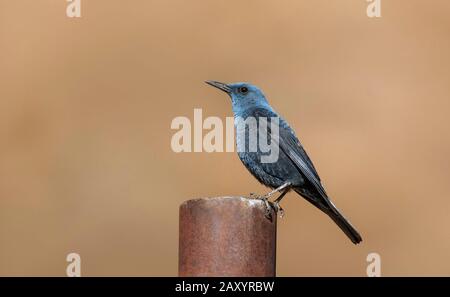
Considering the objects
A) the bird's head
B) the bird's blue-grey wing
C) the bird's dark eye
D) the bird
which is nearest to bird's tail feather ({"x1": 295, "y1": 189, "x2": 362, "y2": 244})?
the bird

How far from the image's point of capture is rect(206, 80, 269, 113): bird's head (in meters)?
8.53

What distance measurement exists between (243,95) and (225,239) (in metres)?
4.11

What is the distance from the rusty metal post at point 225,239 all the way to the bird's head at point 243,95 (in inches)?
147

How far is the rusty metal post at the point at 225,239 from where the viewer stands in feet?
15.4

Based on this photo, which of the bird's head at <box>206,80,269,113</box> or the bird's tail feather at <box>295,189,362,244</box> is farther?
the bird's head at <box>206,80,269,113</box>

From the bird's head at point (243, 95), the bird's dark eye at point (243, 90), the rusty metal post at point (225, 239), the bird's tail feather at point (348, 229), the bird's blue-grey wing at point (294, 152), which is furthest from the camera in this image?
the bird's dark eye at point (243, 90)

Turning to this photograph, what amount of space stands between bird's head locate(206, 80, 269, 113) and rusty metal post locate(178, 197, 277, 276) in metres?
3.74

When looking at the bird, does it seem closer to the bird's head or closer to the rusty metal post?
the bird's head

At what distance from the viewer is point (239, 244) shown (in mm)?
4707

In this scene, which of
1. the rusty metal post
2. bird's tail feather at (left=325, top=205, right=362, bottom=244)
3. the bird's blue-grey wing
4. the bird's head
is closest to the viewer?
the rusty metal post

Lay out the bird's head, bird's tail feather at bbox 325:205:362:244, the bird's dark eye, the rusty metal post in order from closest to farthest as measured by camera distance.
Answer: the rusty metal post → bird's tail feather at bbox 325:205:362:244 → the bird's head → the bird's dark eye

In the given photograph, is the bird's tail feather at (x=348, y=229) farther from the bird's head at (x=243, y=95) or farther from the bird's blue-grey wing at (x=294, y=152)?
the bird's head at (x=243, y=95)

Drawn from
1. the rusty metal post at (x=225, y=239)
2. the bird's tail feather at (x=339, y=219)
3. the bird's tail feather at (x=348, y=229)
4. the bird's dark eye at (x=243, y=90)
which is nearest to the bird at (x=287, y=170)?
the bird's tail feather at (x=339, y=219)
